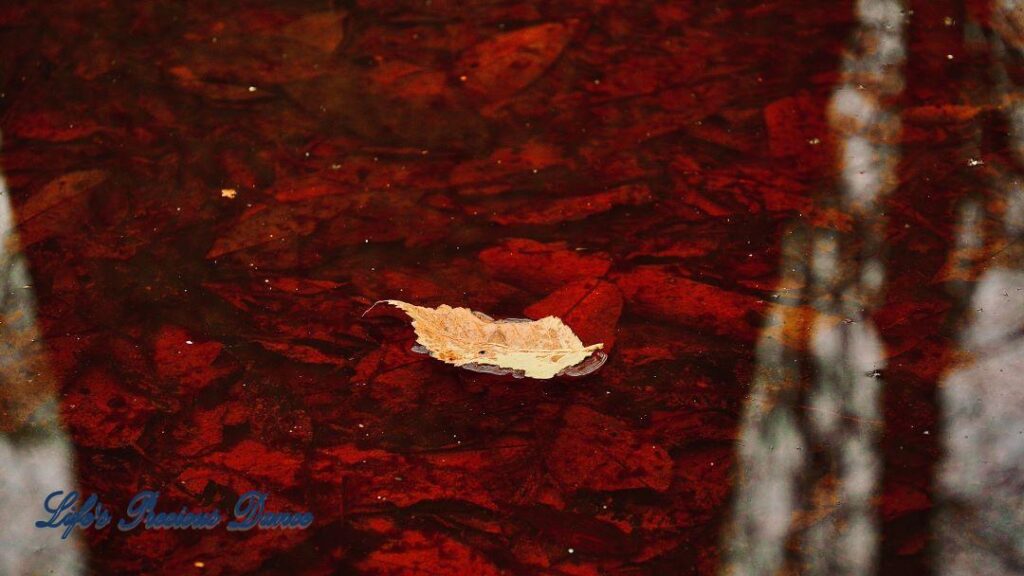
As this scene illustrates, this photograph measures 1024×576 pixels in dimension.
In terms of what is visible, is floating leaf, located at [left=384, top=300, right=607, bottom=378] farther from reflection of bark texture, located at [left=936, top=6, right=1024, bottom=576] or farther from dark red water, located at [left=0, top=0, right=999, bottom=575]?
reflection of bark texture, located at [left=936, top=6, right=1024, bottom=576]

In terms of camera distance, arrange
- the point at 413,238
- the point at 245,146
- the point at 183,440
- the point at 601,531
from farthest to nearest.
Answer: the point at 245,146, the point at 413,238, the point at 183,440, the point at 601,531

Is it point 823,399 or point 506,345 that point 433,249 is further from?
point 823,399

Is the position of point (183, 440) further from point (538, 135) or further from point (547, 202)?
point (538, 135)

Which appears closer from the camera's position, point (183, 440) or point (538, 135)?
point (183, 440)

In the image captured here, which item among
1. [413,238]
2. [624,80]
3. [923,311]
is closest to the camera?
[923,311]

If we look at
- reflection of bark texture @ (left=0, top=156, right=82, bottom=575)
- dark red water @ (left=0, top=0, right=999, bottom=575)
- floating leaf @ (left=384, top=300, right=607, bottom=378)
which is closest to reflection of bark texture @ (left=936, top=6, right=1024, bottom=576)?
dark red water @ (left=0, top=0, right=999, bottom=575)

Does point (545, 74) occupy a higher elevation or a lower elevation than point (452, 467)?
higher

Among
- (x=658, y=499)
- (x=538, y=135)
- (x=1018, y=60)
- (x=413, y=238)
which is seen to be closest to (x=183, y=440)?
(x=413, y=238)
